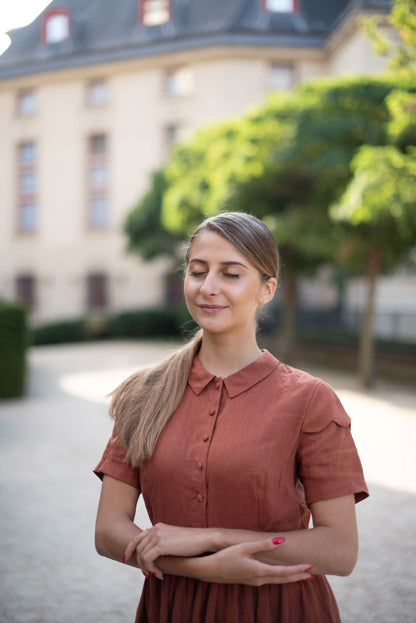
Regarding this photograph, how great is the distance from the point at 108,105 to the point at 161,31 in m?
4.97

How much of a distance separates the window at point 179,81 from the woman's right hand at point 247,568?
1340 inches

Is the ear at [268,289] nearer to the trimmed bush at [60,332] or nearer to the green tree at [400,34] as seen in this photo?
the green tree at [400,34]

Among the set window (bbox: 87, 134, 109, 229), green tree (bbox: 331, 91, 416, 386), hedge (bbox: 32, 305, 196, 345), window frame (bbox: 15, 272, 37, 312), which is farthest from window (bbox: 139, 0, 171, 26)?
green tree (bbox: 331, 91, 416, 386)

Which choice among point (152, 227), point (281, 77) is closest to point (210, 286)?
point (152, 227)

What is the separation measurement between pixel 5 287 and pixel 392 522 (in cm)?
3492

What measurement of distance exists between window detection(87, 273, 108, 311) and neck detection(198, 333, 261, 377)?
34260 mm

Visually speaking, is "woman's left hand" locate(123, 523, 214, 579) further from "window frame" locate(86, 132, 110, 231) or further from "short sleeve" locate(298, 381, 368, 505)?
"window frame" locate(86, 132, 110, 231)

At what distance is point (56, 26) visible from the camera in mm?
36812

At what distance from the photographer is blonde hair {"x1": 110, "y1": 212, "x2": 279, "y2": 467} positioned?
1906 mm

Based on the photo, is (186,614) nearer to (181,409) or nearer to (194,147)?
(181,409)

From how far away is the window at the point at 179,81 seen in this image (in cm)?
3356

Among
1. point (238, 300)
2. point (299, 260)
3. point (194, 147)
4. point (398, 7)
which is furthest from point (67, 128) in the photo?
point (238, 300)

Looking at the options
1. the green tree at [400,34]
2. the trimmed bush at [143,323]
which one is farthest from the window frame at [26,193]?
the green tree at [400,34]

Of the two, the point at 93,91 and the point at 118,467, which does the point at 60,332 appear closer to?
the point at 93,91
